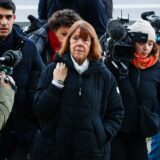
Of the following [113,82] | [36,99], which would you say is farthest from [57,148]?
[113,82]

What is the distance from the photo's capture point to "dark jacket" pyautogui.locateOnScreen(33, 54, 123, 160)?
3.66m

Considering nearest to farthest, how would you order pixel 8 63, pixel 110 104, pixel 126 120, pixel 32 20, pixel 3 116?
1. pixel 3 116
2. pixel 8 63
3. pixel 110 104
4. pixel 126 120
5. pixel 32 20

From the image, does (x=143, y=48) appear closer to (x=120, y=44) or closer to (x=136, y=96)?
(x=120, y=44)

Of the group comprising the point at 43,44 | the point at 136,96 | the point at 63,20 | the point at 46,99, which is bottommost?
the point at 136,96

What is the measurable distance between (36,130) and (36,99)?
374 mm

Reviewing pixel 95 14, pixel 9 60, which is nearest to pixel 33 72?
pixel 9 60

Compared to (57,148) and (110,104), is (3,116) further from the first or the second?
(110,104)

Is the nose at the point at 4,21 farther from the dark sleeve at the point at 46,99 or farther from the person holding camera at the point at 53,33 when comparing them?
the person holding camera at the point at 53,33

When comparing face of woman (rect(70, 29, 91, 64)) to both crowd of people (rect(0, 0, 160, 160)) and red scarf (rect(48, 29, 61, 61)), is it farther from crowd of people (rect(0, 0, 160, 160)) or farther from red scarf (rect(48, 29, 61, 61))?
red scarf (rect(48, 29, 61, 61))

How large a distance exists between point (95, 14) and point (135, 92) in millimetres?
1145

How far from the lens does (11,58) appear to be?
359 cm

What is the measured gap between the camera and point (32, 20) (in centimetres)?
509

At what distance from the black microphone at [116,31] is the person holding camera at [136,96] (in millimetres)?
182

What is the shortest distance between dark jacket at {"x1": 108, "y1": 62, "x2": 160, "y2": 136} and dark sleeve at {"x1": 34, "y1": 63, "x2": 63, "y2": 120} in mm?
819
